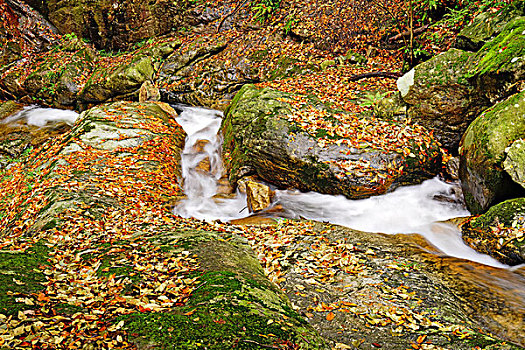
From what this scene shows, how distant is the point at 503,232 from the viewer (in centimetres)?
473

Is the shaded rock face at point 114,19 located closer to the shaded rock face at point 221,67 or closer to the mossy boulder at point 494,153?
the shaded rock face at point 221,67

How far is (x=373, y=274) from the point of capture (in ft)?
13.7

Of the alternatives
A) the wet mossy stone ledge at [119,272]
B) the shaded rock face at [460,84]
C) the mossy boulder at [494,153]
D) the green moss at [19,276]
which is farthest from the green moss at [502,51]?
the green moss at [19,276]

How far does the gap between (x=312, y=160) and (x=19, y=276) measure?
541 cm

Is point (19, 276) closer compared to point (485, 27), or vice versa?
point (19, 276)

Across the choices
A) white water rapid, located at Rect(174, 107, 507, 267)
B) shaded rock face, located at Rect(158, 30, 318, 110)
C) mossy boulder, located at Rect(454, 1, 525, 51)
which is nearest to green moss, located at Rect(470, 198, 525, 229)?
white water rapid, located at Rect(174, 107, 507, 267)

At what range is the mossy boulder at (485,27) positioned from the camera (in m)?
6.77

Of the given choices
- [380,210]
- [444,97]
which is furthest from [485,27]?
[380,210]

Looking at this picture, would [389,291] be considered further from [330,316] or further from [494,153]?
[494,153]

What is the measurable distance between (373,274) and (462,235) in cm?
249

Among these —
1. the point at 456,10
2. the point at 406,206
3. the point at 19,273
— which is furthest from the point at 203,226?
the point at 456,10

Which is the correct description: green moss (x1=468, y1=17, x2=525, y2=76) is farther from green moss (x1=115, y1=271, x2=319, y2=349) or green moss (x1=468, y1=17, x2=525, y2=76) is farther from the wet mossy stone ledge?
green moss (x1=115, y1=271, x2=319, y2=349)

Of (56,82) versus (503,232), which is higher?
(56,82)

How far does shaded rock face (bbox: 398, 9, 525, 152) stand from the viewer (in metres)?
5.86
